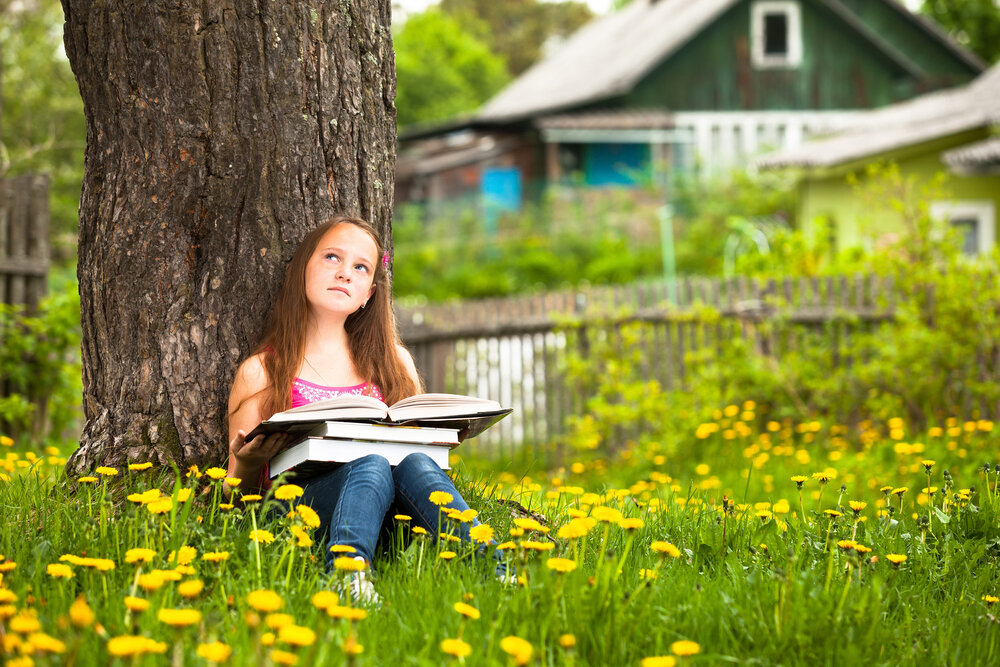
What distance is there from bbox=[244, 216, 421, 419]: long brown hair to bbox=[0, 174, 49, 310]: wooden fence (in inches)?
144

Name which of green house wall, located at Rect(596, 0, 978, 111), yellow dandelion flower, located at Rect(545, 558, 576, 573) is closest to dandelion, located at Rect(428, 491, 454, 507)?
yellow dandelion flower, located at Rect(545, 558, 576, 573)

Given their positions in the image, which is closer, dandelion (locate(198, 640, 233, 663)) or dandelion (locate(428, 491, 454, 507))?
dandelion (locate(198, 640, 233, 663))

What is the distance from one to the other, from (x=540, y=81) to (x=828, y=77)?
6.72 metres

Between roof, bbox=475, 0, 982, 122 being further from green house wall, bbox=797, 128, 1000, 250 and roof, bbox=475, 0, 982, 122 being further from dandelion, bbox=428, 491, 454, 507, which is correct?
dandelion, bbox=428, 491, 454, 507

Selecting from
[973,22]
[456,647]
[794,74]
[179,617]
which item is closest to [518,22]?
[973,22]

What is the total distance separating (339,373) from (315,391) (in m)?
0.13

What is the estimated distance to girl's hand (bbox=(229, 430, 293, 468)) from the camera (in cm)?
271

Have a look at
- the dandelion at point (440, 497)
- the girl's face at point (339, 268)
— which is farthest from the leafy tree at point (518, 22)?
the dandelion at point (440, 497)

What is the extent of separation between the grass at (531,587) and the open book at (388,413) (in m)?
Result: 0.25

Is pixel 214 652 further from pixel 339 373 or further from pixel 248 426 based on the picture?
pixel 339 373

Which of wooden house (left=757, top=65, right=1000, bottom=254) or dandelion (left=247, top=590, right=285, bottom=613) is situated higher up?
wooden house (left=757, top=65, right=1000, bottom=254)

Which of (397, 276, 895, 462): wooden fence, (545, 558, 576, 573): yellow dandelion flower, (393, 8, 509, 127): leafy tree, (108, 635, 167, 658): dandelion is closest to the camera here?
(108, 635, 167, 658): dandelion

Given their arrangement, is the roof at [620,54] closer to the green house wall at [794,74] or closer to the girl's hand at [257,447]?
the green house wall at [794,74]

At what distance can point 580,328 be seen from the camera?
7.59 m
